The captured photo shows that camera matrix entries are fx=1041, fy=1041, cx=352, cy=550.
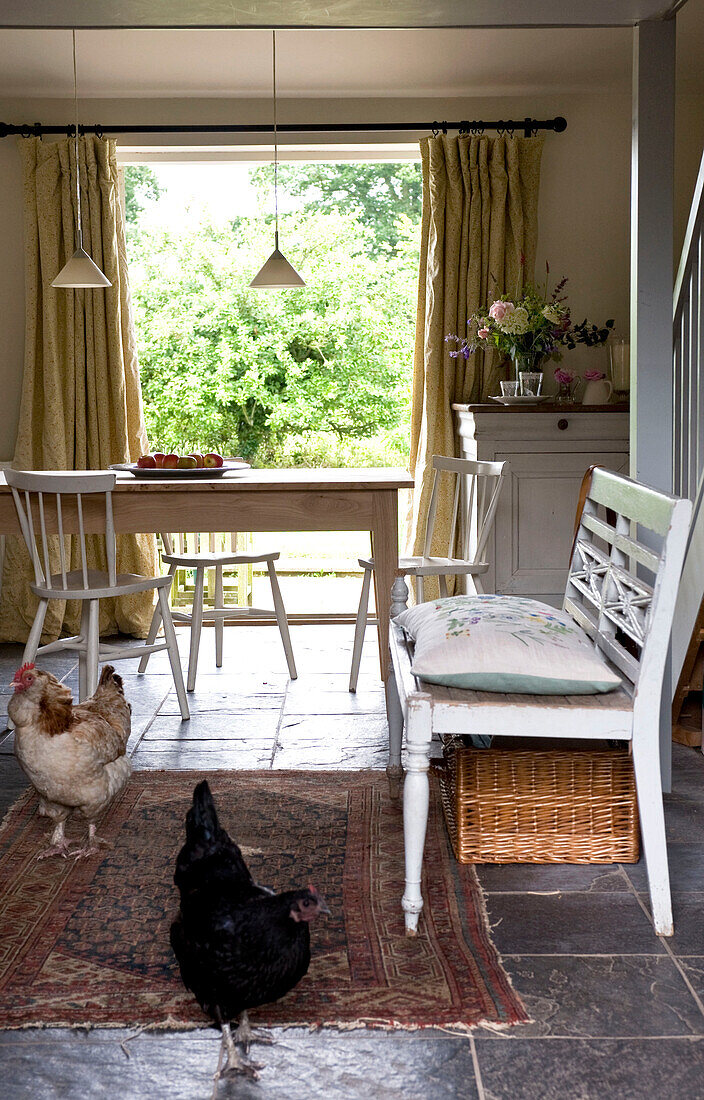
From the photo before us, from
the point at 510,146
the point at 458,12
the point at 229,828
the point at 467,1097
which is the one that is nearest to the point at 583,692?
the point at 467,1097

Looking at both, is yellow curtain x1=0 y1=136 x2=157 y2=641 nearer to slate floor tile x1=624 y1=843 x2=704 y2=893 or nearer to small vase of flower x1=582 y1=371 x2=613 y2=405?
small vase of flower x1=582 y1=371 x2=613 y2=405

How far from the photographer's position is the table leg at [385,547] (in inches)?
141

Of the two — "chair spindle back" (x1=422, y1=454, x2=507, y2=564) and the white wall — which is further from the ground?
the white wall

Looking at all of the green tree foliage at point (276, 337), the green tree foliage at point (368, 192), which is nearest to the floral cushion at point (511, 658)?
the green tree foliage at point (276, 337)

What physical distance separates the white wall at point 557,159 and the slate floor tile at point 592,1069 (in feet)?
13.1

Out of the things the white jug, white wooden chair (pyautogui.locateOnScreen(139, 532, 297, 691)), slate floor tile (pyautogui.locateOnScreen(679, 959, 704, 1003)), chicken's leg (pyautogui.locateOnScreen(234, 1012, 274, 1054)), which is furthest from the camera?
the white jug

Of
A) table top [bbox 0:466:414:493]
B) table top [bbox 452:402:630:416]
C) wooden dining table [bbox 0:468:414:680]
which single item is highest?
table top [bbox 452:402:630:416]

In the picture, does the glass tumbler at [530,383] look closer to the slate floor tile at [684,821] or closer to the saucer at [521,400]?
the saucer at [521,400]

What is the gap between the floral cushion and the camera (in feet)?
6.85

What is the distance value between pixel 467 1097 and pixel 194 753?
180 centimetres

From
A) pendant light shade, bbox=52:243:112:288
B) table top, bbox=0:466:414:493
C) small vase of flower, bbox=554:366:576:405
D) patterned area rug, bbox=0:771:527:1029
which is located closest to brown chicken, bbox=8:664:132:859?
patterned area rug, bbox=0:771:527:1029

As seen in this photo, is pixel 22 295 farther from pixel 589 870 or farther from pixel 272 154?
pixel 589 870

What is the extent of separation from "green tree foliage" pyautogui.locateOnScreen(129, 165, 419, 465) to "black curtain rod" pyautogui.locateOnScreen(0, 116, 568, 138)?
2946 millimetres

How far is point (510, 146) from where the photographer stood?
487 cm
